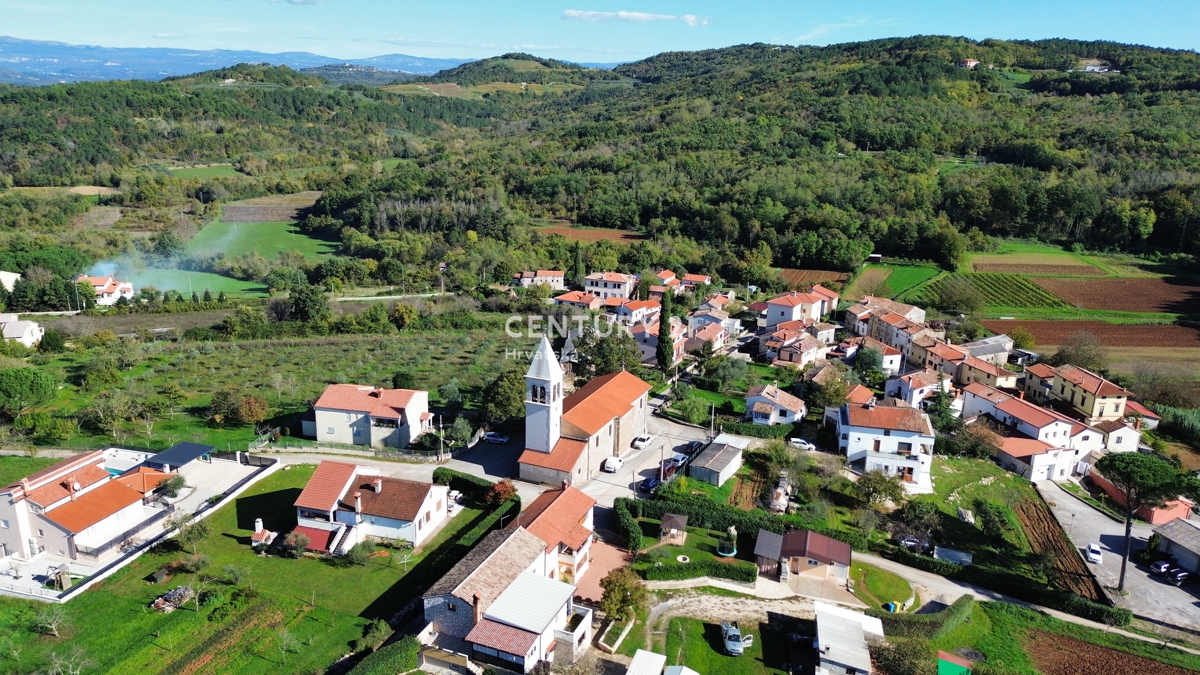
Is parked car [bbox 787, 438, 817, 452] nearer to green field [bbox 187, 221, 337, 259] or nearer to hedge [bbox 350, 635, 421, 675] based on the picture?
hedge [bbox 350, 635, 421, 675]

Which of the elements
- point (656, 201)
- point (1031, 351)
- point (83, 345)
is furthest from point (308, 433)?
point (656, 201)

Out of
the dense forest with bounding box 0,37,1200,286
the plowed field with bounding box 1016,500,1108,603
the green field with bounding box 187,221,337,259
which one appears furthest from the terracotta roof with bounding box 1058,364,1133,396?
the green field with bounding box 187,221,337,259

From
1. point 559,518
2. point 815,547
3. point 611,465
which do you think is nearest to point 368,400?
point 611,465

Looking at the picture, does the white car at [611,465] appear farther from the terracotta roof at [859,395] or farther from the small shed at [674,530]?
the terracotta roof at [859,395]

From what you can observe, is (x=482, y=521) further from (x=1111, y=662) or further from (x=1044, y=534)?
(x=1044, y=534)

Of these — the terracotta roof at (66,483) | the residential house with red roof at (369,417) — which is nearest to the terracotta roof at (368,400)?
the residential house with red roof at (369,417)

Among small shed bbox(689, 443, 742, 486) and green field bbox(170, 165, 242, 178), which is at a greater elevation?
green field bbox(170, 165, 242, 178)

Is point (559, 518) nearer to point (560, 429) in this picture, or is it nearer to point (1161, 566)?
point (560, 429)
